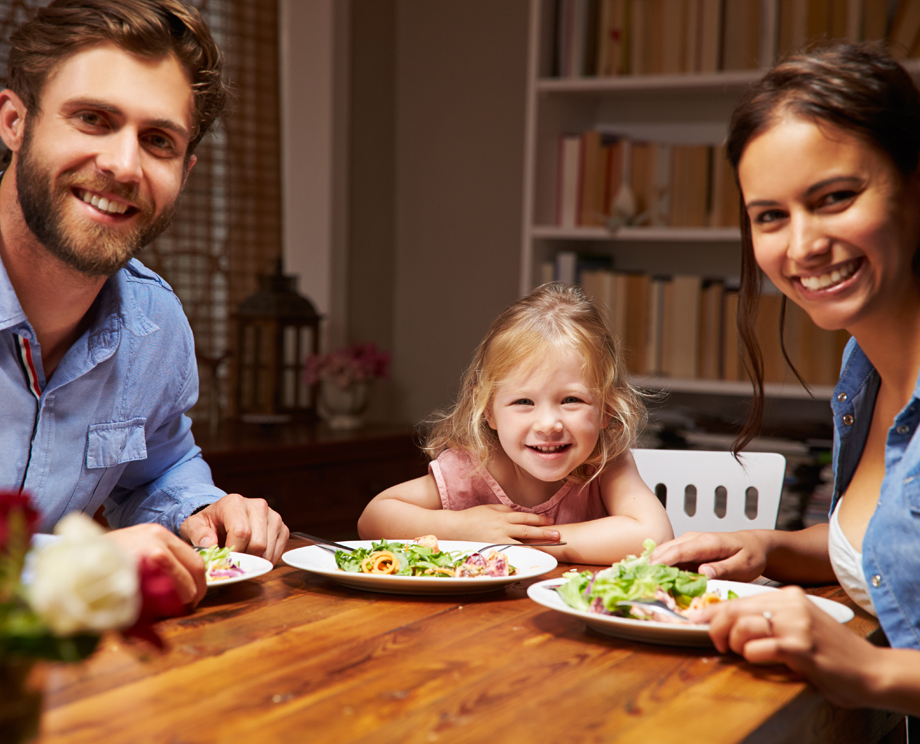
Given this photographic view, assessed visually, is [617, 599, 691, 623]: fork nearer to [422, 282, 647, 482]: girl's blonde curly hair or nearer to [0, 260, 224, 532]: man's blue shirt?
[422, 282, 647, 482]: girl's blonde curly hair

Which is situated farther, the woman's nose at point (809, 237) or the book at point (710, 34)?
the book at point (710, 34)

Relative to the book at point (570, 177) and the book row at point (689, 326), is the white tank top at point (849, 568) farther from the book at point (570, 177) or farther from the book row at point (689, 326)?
the book at point (570, 177)

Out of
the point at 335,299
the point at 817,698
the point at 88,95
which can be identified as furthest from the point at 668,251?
the point at 817,698

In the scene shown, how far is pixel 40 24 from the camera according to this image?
4.50ft

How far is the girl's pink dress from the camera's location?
5.22 ft

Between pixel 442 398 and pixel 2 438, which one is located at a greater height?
pixel 2 438

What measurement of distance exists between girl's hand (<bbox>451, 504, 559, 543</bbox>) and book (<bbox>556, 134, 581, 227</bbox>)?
1.69 meters

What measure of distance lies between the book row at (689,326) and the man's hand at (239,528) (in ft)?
5.55

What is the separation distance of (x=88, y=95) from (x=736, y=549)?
111 centimetres

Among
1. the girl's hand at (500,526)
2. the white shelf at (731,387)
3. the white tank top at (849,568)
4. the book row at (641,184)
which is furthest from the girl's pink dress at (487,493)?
the book row at (641,184)

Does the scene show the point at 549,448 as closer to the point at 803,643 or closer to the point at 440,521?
the point at 440,521

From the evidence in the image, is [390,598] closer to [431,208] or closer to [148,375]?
[148,375]

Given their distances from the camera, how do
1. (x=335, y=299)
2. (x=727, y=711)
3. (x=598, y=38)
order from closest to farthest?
Answer: (x=727, y=711) < (x=598, y=38) < (x=335, y=299)

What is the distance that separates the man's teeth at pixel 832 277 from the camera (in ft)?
3.66
